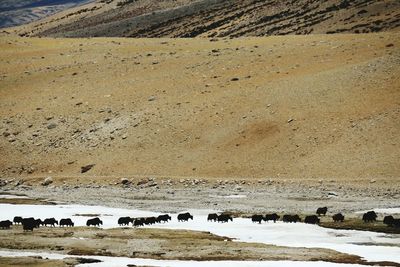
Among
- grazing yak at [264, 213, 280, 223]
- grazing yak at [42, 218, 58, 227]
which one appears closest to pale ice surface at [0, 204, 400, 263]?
grazing yak at [264, 213, 280, 223]

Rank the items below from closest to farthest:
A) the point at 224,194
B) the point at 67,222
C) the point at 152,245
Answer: the point at 152,245 → the point at 67,222 → the point at 224,194

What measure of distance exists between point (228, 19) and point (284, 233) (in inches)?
3857

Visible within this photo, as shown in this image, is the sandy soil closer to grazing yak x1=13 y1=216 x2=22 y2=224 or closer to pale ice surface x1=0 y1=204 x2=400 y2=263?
pale ice surface x1=0 y1=204 x2=400 y2=263

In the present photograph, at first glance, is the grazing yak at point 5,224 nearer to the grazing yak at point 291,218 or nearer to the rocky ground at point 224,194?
the rocky ground at point 224,194

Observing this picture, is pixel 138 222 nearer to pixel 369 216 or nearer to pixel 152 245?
pixel 152 245

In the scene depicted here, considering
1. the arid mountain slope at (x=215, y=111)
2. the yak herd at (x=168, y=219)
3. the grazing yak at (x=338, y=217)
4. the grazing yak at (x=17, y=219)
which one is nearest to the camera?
the yak herd at (x=168, y=219)

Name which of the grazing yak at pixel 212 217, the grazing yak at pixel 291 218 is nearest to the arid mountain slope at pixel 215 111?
the grazing yak at pixel 291 218

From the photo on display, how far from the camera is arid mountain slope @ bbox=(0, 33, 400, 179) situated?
6122cm

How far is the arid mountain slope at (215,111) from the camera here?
61.2m

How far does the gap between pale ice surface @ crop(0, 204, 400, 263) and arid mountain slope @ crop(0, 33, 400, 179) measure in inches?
546

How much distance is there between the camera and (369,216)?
42.1 metres

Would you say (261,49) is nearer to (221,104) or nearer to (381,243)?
(221,104)

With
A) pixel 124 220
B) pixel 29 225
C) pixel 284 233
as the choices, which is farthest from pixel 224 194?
pixel 29 225

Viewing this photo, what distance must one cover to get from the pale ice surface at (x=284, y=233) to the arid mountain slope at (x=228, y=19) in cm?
6533
